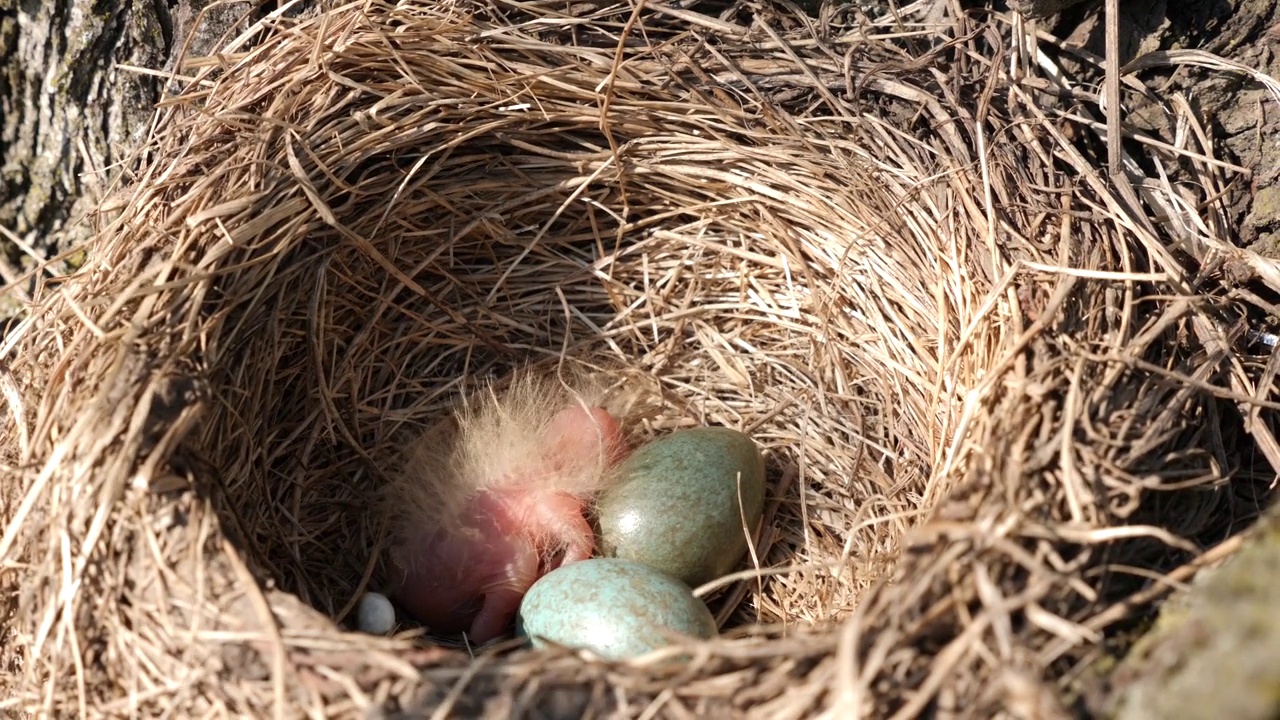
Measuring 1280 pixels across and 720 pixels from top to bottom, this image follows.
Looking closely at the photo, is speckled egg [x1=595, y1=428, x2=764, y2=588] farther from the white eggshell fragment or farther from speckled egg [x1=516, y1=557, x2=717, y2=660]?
the white eggshell fragment

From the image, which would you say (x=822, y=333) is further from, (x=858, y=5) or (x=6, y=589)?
(x=6, y=589)

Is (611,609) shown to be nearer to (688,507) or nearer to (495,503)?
(688,507)

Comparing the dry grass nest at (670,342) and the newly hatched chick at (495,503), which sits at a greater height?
the dry grass nest at (670,342)

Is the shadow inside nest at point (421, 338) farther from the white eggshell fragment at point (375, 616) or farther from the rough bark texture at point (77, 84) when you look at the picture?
the rough bark texture at point (77, 84)

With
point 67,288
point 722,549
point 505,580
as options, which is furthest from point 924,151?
point 67,288

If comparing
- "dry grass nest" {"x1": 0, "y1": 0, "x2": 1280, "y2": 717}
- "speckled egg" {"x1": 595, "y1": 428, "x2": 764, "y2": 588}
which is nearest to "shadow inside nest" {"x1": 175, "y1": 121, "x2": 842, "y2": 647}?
"dry grass nest" {"x1": 0, "y1": 0, "x2": 1280, "y2": 717}

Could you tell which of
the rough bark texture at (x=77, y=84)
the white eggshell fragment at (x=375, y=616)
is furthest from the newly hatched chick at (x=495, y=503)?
the rough bark texture at (x=77, y=84)

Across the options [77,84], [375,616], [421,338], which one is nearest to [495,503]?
[375,616]

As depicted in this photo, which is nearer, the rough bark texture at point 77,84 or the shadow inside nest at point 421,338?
the shadow inside nest at point 421,338
